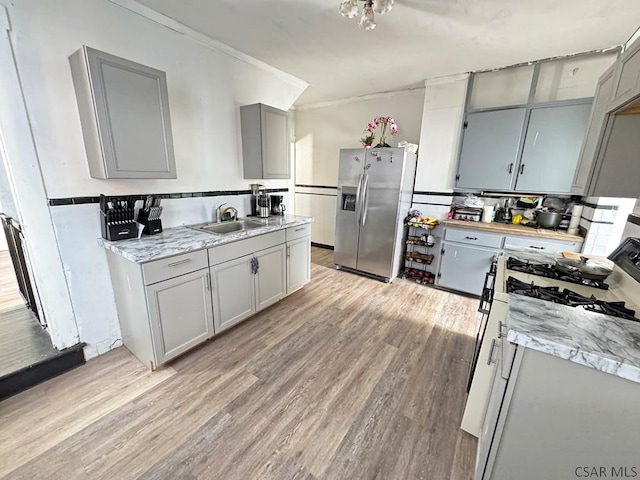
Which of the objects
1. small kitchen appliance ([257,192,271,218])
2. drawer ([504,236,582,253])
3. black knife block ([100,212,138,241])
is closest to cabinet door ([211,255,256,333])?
black knife block ([100,212,138,241])

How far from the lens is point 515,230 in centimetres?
271

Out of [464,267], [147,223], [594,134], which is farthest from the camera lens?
[464,267]

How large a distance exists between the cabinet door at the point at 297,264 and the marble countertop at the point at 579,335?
2.06 m

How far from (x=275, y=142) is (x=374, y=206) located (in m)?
1.43

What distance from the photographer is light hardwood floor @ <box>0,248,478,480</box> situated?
1296mm

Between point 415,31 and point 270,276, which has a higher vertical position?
point 415,31

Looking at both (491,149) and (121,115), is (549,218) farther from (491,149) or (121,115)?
(121,115)

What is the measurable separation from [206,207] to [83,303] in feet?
3.95

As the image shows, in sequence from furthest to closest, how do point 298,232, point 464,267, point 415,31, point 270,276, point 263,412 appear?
1. point 464,267
2. point 298,232
3. point 270,276
4. point 415,31
5. point 263,412

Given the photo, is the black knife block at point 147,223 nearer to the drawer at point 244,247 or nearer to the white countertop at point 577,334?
the drawer at point 244,247

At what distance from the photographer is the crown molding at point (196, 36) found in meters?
1.87

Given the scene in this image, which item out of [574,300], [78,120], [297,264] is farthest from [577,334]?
[78,120]

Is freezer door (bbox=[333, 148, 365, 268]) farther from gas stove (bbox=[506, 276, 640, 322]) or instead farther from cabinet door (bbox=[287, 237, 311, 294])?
gas stove (bbox=[506, 276, 640, 322])

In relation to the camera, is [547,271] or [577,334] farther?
[547,271]
